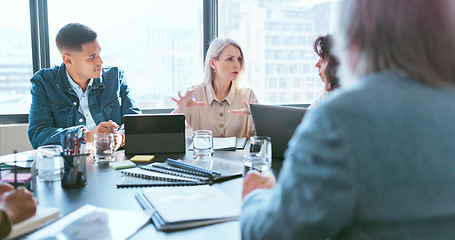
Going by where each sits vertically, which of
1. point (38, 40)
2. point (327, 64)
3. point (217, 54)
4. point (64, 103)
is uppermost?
point (38, 40)

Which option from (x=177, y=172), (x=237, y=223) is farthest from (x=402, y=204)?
(x=177, y=172)

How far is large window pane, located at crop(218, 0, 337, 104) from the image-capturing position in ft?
12.4

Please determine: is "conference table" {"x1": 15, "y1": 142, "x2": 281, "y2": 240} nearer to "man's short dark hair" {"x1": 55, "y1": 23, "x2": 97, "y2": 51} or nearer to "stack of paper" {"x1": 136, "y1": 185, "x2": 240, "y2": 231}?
"stack of paper" {"x1": 136, "y1": 185, "x2": 240, "y2": 231}

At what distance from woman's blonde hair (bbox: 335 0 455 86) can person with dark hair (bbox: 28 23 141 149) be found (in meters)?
1.87

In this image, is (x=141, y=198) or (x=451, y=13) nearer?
(x=451, y=13)

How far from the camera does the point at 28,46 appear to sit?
10.6 ft

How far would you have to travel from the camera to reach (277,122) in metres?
1.61

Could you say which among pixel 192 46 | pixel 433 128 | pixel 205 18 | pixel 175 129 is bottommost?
pixel 175 129

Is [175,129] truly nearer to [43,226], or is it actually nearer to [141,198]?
[141,198]

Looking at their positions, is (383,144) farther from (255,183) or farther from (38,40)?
(38,40)

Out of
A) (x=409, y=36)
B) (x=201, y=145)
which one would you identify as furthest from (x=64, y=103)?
(x=409, y=36)

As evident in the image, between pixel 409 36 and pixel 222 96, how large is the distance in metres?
2.21

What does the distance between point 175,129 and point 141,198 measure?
0.72 meters

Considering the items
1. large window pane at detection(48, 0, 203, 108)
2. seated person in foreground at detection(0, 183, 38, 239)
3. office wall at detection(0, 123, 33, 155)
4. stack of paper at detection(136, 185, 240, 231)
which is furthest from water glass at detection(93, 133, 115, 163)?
large window pane at detection(48, 0, 203, 108)
